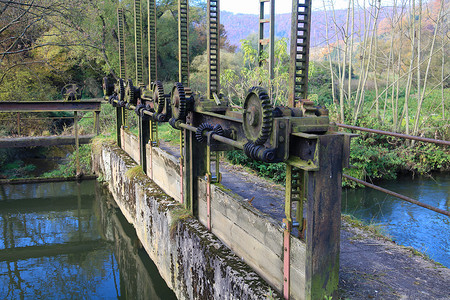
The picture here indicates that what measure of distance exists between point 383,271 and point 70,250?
23.9 feet

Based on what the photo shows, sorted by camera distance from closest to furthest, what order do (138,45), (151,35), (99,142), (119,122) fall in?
(151,35) → (138,45) → (119,122) → (99,142)

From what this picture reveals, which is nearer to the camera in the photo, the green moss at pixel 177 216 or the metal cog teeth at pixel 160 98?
the green moss at pixel 177 216

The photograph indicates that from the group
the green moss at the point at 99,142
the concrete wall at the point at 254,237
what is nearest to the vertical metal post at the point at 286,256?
the concrete wall at the point at 254,237

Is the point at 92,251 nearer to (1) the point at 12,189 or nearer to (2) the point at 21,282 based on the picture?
(2) the point at 21,282

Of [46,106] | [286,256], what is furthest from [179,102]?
[46,106]

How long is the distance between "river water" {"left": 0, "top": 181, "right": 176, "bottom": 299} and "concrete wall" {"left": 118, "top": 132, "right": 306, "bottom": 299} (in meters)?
2.17

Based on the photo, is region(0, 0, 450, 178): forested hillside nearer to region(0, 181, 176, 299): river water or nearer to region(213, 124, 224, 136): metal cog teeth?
region(213, 124, 224, 136): metal cog teeth

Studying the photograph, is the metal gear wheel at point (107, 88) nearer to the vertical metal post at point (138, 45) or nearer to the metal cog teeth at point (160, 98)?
the vertical metal post at point (138, 45)

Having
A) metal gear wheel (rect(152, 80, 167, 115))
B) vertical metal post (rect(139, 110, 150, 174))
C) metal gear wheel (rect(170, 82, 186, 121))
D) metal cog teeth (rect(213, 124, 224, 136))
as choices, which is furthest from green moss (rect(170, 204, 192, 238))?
vertical metal post (rect(139, 110, 150, 174))

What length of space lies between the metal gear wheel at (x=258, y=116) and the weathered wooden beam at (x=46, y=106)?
1095 cm

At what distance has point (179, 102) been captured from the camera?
214 inches

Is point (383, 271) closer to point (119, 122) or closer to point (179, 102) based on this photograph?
point (179, 102)

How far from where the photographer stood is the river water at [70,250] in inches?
283

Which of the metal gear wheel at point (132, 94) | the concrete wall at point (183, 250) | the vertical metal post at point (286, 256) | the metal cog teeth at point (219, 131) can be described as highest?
the metal gear wheel at point (132, 94)
